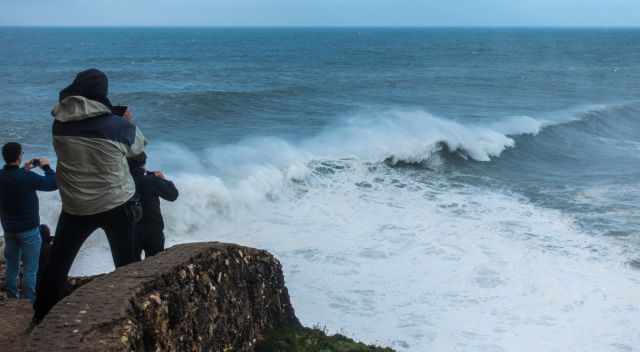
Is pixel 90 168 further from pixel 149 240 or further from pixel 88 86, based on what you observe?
pixel 149 240

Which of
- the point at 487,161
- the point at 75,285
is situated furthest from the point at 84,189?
the point at 487,161

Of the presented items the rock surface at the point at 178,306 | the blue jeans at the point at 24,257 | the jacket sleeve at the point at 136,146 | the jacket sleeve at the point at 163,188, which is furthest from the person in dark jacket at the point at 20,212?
the rock surface at the point at 178,306

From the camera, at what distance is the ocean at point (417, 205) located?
8.93 metres

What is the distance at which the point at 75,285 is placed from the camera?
17.7ft

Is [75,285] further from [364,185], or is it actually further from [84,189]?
[364,185]

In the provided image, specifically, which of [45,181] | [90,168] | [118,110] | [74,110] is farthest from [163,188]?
[74,110]

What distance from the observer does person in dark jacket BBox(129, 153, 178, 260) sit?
16.3ft

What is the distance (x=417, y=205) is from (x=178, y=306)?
1070 centimetres

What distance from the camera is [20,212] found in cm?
517

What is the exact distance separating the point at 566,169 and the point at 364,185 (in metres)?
7.21

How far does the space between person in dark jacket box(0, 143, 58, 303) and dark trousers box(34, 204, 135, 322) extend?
2.84 ft

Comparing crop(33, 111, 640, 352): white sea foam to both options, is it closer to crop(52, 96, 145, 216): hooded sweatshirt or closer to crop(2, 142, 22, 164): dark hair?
crop(2, 142, 22, 164): dark hair

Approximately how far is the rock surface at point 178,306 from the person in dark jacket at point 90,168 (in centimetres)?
32

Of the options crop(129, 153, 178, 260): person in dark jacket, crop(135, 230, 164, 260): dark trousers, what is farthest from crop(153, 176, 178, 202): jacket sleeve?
crop(135, 230, 164, 260): dark trousers
